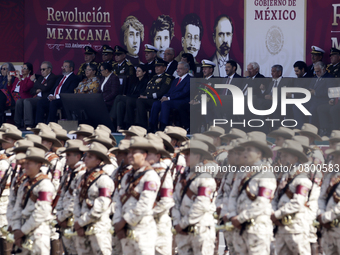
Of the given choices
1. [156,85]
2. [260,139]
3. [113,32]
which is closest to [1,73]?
[113,32]

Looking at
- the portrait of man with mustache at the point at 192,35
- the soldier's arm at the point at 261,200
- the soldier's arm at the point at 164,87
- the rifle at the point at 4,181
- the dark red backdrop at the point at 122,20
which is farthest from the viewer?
the portrait of man with mustache at the point at 192,35

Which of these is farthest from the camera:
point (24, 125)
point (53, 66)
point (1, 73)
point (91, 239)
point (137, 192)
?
point (53, 66)

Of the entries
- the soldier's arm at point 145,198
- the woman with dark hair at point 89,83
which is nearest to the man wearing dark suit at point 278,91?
the woman with dark hair at point 89,83

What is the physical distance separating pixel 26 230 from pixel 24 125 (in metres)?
7.74

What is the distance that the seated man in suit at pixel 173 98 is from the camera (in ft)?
43.5

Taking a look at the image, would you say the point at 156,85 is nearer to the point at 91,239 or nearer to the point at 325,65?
the point at 325,65

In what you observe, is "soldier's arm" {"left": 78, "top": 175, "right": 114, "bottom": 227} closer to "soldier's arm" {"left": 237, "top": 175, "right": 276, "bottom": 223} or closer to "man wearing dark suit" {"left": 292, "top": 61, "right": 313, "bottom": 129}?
"soldier's arm" {"left": 237, "top": 175, "right": 276, "bottom": 223}

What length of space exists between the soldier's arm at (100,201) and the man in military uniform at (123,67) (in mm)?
7586

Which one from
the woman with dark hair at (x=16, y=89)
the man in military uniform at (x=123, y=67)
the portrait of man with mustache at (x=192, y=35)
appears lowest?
the woman with dark hair at (x=16, y=89)

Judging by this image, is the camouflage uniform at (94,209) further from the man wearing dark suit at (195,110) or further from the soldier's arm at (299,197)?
the man wearing dark suit at (195,110)

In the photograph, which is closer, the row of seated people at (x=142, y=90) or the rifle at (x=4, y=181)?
the rifle at (x=4, y=181)

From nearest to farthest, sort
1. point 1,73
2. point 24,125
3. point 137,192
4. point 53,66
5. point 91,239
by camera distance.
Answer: point 137,192
point 91,239
point 24,125
point 1,73
point 53,66

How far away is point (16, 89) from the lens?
15.2 metres

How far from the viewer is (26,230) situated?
714 centimetres
